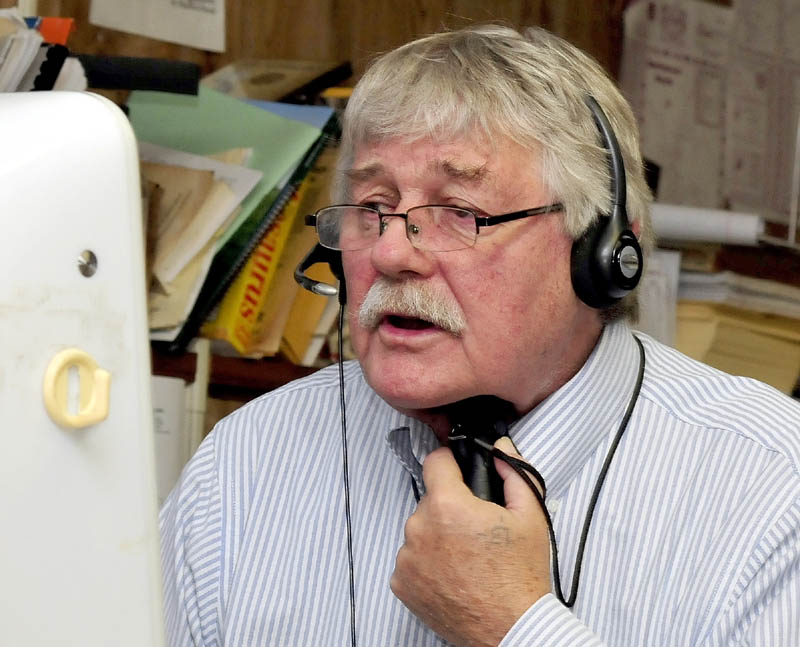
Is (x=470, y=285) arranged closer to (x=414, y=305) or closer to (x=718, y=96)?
(x=414, y=305)

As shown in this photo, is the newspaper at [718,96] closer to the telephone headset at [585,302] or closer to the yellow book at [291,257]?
the yellow book at [291,257]

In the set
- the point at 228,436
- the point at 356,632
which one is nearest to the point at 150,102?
the point at 228,436

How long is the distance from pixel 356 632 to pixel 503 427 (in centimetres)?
26

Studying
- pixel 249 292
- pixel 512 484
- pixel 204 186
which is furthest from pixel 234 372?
pixel 512 484

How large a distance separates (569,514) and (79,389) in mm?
711

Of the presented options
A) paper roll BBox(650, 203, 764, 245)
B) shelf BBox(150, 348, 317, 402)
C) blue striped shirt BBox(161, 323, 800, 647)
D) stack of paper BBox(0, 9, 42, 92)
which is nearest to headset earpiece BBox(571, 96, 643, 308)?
blue striped shirt BBox(161, 323, 800, 647)

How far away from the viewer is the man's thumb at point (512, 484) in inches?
36.8

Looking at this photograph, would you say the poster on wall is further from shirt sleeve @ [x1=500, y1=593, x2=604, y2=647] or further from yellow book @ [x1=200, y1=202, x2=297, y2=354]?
shirt sleeve @ [x1=500, y1=593, x2=604, y2=647]

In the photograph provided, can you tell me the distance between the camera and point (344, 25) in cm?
191

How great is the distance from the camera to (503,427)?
3.58 ft

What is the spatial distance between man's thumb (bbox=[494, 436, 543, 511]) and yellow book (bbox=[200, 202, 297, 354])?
0.70m

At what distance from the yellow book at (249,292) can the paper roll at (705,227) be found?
0.72 metres

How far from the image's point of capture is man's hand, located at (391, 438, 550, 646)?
2.89 ft

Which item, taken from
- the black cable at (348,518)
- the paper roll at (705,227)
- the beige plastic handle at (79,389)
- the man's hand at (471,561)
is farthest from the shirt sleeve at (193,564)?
the paper roll at (705,227)
